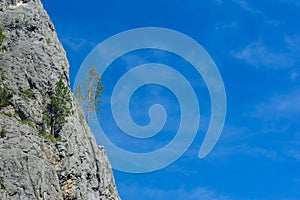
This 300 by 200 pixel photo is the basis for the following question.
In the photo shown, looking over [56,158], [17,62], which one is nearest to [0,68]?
[17,62]

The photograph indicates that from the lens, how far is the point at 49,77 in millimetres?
76688

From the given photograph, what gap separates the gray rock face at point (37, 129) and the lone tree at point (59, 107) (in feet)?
2.59

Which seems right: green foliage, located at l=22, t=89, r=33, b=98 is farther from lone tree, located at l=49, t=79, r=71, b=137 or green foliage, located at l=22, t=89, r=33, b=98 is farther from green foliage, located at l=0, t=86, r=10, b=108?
green foliage, located at l=0, t=86, r=10, b=108

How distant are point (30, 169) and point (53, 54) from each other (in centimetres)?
2753

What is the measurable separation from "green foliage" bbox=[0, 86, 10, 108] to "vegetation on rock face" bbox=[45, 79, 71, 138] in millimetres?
6421

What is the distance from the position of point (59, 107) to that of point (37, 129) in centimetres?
606

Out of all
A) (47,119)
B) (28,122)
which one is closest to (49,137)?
(47,119)

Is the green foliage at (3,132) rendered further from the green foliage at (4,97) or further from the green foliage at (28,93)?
the green foliage at (28,93)

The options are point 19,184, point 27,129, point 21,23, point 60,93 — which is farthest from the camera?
point 21,23

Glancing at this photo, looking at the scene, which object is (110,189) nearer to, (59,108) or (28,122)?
(59,108)

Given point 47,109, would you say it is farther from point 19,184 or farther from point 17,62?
point 19,184

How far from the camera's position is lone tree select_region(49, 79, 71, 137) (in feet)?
237

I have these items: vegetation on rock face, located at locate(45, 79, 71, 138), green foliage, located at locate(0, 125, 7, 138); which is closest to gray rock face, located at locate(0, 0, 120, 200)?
green foliage, located at locate(0, 125, 7, 138)

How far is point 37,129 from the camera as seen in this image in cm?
6869
